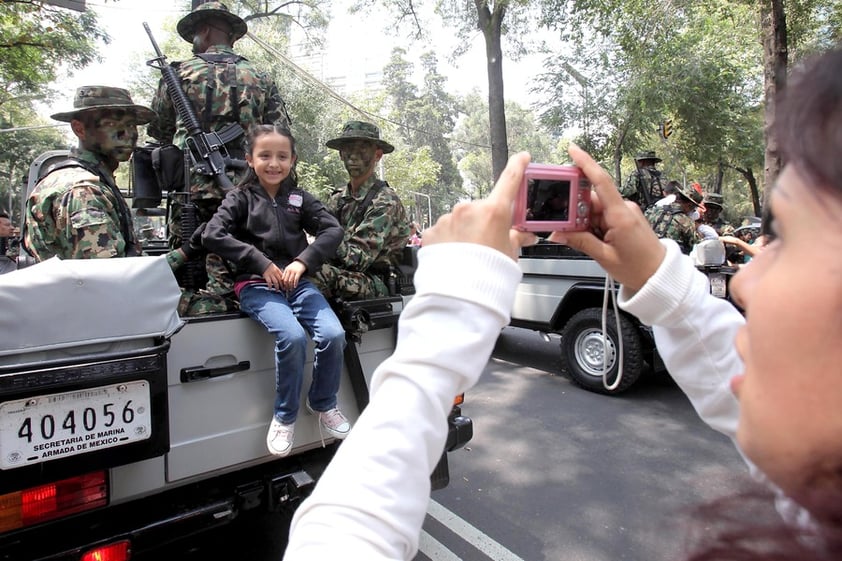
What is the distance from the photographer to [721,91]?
556 inches

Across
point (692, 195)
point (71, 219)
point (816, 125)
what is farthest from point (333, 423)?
point (692, 195)

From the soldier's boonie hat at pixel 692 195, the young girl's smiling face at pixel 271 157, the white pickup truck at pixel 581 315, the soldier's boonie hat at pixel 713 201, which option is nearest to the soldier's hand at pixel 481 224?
the young girl's smiling face at pixel 271 157

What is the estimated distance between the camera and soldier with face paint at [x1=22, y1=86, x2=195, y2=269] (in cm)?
260

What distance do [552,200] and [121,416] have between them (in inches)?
69.8

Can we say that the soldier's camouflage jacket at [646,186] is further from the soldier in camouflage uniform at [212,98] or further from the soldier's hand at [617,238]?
the soldier's hand at [617,238]

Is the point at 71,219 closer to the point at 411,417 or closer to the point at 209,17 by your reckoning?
the point at 209,17

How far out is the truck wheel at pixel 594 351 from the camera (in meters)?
5.04

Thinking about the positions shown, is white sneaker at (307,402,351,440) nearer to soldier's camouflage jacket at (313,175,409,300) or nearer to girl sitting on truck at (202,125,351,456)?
girl sitting on truck at (202,125,351,456)

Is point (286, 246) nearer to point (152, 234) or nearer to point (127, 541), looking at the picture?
point (127, 541)

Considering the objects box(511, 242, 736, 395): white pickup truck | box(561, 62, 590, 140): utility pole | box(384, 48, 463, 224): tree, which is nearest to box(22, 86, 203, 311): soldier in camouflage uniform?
box(511, 242, 736, 395): white pickup truck

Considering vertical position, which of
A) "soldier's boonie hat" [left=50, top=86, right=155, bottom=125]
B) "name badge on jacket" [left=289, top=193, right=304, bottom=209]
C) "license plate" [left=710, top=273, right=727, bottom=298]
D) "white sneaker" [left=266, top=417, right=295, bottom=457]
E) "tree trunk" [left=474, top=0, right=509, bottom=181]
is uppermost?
"tree trunk" [left=474, top=0, right=509, bottom=181]

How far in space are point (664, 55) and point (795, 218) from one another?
1159 cm

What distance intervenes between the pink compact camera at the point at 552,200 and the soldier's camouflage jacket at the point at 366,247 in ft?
7.94

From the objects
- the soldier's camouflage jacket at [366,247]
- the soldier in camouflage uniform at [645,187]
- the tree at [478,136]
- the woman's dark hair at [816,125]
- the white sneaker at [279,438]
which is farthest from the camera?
the tree at [478,136]
